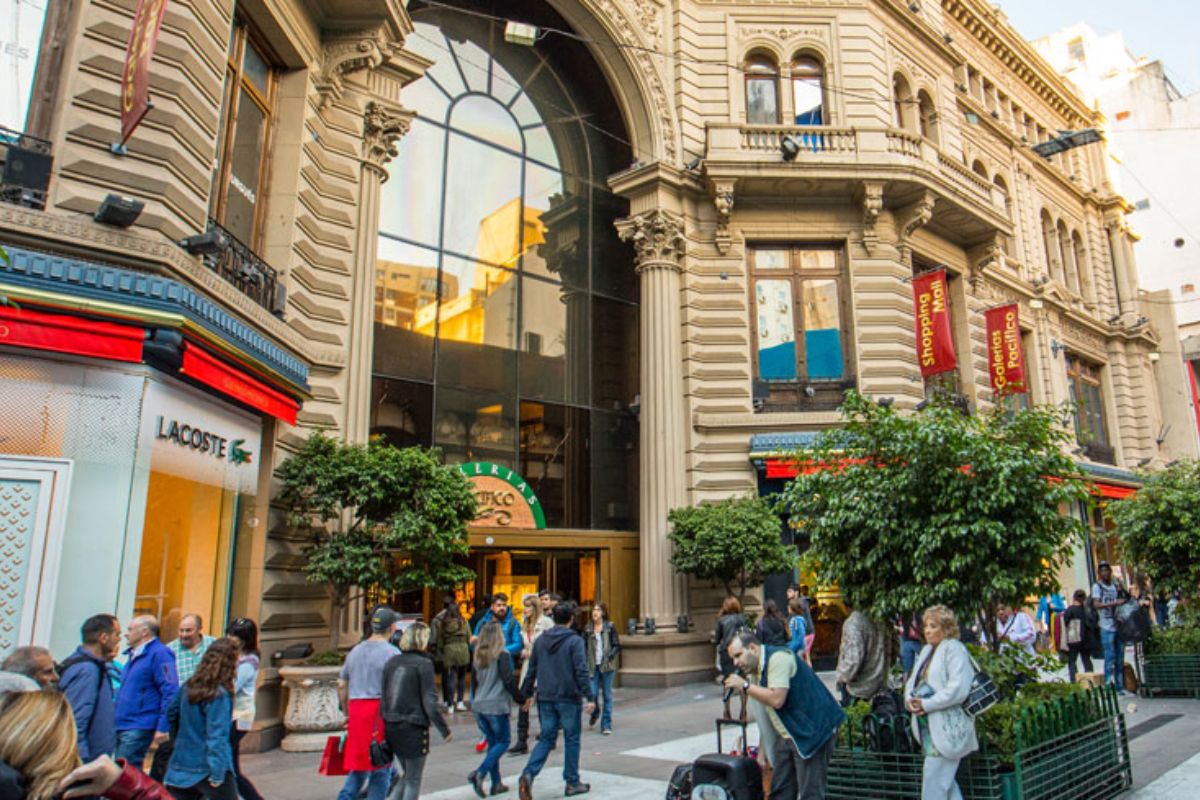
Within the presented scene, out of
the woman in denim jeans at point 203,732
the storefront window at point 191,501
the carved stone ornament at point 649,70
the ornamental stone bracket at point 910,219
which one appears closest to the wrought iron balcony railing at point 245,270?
the storefront window at point 191,501

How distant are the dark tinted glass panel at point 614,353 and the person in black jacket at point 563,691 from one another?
11.3 m

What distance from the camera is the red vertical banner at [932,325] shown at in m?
18.7

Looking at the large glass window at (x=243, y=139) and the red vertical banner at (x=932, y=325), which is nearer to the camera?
the large glass window at (x=243, y=139)

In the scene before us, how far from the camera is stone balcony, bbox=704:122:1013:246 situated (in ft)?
62.1

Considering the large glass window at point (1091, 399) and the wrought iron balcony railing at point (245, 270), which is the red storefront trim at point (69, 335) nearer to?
the wrought iron balcony railing at point (245, 270)

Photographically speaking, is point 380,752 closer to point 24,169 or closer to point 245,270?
point 24,169

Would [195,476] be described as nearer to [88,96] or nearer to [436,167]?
[88,96]

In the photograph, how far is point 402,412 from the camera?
1564 cm

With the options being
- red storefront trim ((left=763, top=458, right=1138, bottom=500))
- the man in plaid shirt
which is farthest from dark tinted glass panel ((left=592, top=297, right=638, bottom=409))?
the man in plaid shirt

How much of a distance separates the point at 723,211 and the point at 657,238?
1.74m

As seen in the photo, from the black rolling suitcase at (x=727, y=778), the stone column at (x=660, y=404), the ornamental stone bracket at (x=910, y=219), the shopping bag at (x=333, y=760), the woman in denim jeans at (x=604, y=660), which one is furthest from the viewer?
the ornamental stone bracket at (x=910, y=219)

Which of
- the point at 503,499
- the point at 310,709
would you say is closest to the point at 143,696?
the point at 310,709

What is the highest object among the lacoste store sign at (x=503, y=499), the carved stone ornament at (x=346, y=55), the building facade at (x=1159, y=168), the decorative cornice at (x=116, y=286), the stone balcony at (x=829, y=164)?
the building facade at (x=1159, y=168)

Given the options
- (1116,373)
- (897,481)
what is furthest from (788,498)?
(1116,373)
